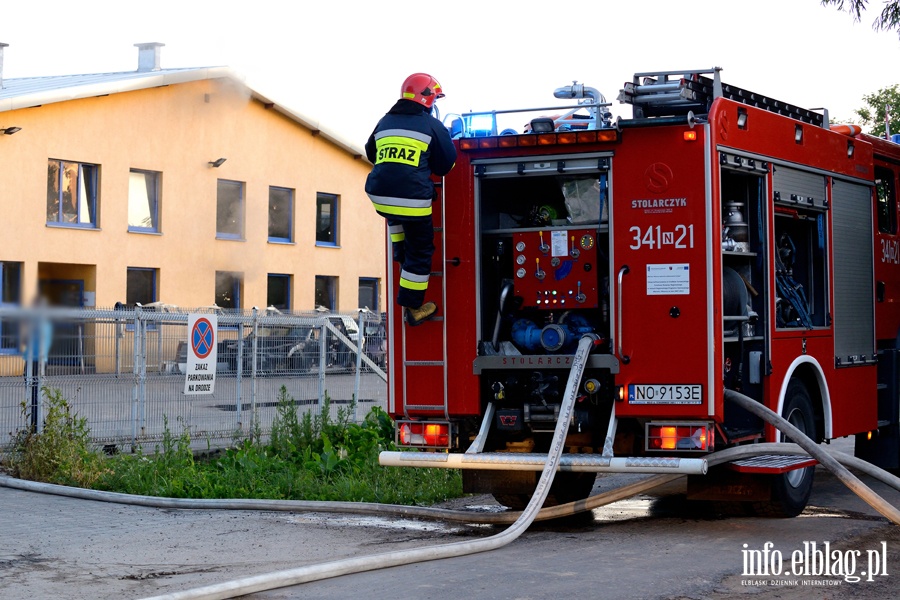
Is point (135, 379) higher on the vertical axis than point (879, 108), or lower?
lower

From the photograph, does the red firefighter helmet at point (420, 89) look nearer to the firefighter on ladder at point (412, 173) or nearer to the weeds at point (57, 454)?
the firefighter on ladder at point (412, 173)

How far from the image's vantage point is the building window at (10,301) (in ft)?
12.1

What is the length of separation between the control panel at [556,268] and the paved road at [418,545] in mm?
1740

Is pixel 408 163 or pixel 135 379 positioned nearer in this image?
pixel 408 163

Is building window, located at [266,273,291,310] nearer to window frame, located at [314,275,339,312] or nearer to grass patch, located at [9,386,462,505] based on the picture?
grass patch, located at [9,386,462,505]

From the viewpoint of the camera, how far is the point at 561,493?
378 inches

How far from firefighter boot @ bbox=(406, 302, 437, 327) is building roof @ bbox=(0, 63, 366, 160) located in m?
1.71

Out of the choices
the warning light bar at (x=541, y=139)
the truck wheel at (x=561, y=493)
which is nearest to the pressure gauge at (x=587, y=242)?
the warning light bar at (x=541, y=139)

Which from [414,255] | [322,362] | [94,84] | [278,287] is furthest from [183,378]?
[94,84]

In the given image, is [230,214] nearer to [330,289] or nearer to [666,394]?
[666,394]

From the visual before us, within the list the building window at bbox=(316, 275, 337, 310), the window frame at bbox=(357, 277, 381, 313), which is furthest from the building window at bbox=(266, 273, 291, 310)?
the window frame at bbox=(357, 277, 381, 313)

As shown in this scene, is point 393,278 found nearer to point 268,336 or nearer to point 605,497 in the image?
point 605,497

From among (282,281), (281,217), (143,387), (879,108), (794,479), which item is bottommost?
(794,479)

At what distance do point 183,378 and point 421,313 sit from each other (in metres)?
5.15
